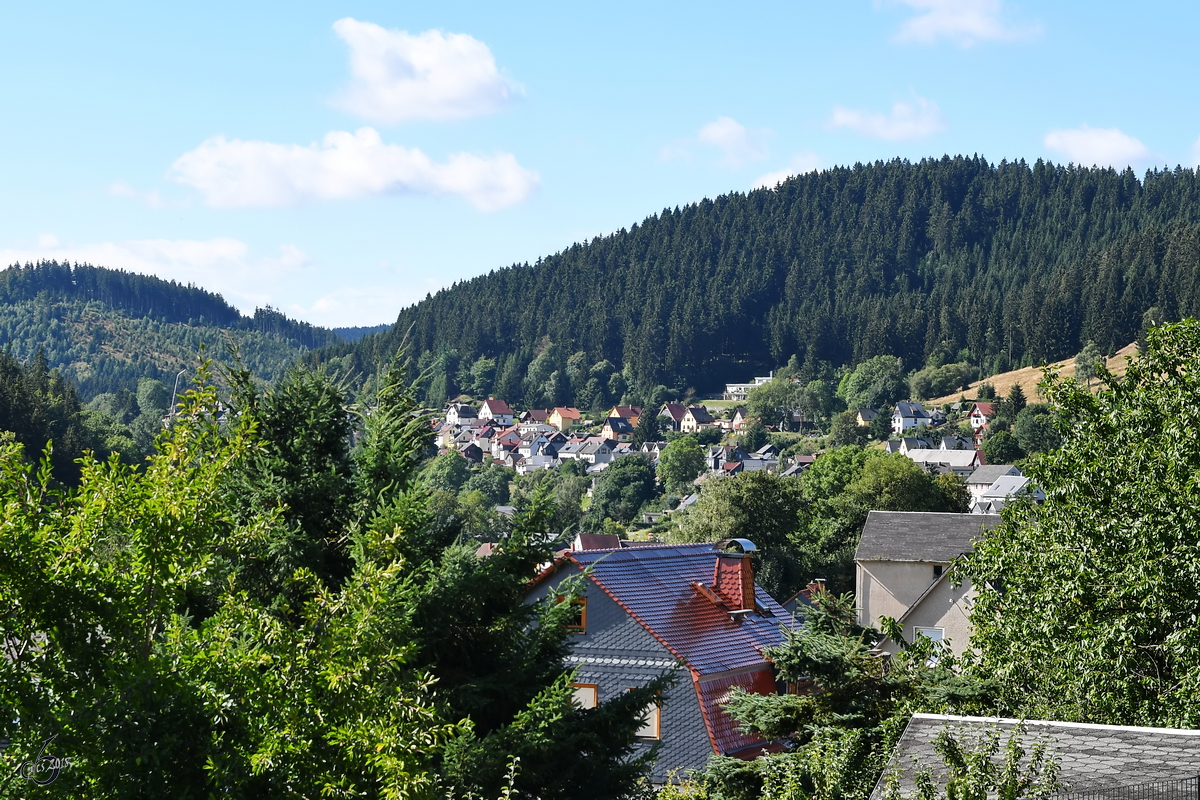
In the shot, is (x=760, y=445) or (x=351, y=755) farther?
(x=760, y=445)

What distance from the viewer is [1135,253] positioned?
16812 cm

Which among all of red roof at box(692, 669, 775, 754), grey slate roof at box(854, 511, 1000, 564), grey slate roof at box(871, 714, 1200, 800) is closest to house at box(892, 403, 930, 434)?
grey slate roof at box(854, 511, 1000, 564)

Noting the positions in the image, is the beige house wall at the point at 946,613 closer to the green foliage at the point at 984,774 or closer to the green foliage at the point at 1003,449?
the green foliage at the point at 984,774

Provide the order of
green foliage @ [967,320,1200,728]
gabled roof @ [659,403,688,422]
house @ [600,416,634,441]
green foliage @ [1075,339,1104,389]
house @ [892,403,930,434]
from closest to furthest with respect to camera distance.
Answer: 1. green foliage @ [967,320,1200,728]
2. green foliage @ [1075,339,1104,389]
3. house @ [892,403,930,434]
4. house @ [600,416,634,441]
5. gabled roof @ [659,403,688,422]

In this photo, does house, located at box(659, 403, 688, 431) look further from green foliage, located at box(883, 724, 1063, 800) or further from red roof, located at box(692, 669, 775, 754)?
green foliage, located at box(883, 724, 1063, 800)

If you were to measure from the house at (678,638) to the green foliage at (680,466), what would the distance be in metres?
101

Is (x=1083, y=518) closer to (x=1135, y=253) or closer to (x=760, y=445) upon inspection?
(x=760, y=445)

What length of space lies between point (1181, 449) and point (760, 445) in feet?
465

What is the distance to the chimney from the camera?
21.8 metres

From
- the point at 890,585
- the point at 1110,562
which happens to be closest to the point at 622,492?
the point at 890,585

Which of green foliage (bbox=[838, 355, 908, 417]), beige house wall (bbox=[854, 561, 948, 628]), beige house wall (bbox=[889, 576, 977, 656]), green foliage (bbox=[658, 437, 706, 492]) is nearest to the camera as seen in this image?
beige house wall (bbox=[889, 576, 977, 656])

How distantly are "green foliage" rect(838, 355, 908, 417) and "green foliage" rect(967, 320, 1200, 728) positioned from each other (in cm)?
14698

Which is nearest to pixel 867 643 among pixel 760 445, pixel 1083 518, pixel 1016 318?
pixel 1083 518

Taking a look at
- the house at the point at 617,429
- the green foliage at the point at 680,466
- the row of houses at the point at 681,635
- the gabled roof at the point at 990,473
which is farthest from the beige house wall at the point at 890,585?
the house at the point at 617,429
